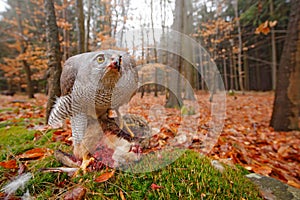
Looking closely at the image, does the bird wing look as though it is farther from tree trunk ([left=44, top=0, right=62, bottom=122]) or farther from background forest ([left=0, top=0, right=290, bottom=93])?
tree trunk ([left=44, top=0, right=62, bottom=122])

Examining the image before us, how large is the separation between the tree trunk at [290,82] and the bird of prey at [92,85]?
4.28m

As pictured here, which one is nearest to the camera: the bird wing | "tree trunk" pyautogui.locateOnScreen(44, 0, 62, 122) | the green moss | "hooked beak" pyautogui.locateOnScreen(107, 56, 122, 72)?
"hooked beak" pyautogui.locateOnScreen(107, 56, 122, 72)

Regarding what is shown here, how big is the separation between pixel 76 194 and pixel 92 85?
73cm

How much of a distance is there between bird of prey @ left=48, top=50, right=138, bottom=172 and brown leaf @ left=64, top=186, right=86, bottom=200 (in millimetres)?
237

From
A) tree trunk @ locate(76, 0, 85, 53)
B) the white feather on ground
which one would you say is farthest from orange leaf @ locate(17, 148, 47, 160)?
tree trunk @ locate(76, 0, 85, 53)

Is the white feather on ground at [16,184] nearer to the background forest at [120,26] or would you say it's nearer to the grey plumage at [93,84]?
the grey plumage at [93,84]

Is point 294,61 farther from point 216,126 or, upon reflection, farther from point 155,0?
point 155,0

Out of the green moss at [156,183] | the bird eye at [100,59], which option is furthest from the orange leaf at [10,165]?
the bird eye at [100,59]

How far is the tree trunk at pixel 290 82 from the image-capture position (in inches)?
145

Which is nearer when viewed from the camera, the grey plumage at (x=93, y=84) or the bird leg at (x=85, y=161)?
the grey plumage at (x=93, y=84)

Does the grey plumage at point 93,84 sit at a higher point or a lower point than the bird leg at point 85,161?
higher

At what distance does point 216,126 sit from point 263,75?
23.9 meters

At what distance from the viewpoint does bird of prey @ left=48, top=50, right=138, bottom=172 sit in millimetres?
1044

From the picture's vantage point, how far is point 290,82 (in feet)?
12.5
